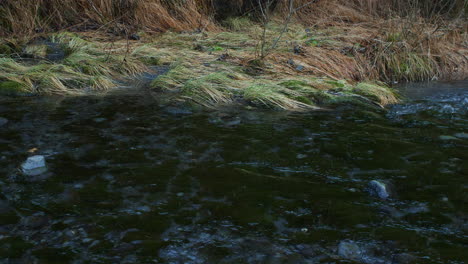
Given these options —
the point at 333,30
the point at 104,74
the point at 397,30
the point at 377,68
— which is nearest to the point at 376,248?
the point at 104,74

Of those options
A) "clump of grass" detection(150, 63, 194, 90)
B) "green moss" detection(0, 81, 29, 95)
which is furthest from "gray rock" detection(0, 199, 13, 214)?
"clump of grass" detection(150, 63, 194, 90)

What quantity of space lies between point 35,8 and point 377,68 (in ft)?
18.9

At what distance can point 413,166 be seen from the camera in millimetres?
3453

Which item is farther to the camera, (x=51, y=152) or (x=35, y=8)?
(x=35, y=8)

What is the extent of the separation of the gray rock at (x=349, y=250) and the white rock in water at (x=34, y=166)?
1.98 meters

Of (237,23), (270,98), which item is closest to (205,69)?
(270,98)

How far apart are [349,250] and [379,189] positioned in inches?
29.3

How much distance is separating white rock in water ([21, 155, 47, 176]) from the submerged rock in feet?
6.97

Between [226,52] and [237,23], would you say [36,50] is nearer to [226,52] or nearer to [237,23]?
[226,52]

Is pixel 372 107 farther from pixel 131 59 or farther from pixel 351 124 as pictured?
pixel 131 59

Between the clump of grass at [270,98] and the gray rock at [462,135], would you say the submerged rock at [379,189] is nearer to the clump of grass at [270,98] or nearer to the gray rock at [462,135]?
the gray rock at [462,135]

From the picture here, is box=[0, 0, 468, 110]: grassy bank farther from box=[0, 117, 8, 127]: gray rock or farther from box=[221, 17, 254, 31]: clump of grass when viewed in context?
box=[0, 117, 8, 127]: gray rock

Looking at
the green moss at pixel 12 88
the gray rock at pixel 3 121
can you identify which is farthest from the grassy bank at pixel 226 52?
the gray rock at pixel 3 121

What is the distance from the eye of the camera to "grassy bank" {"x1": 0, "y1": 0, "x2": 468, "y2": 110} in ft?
18.7
